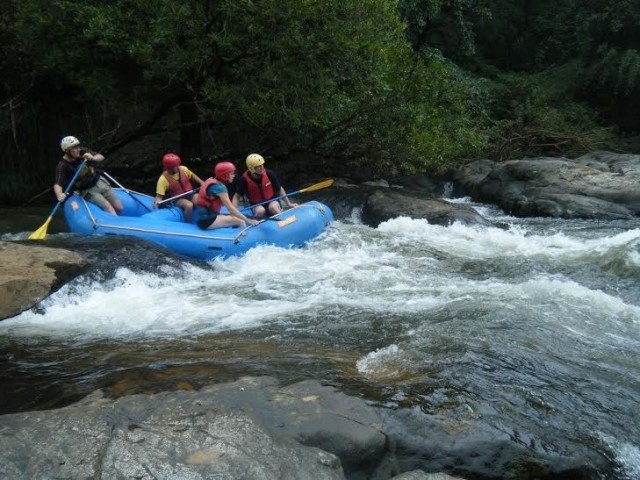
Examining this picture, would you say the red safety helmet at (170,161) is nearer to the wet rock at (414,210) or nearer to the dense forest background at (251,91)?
the dense forest background at (251,91)

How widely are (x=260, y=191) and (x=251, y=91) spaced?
200 cm

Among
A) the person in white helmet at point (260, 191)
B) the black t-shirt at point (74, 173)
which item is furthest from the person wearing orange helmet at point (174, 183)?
the black t-shirt at point (74, 173)

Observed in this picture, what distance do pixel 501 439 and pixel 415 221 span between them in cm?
614

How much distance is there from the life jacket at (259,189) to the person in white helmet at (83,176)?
5.50 ft

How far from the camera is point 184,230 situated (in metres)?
6.57

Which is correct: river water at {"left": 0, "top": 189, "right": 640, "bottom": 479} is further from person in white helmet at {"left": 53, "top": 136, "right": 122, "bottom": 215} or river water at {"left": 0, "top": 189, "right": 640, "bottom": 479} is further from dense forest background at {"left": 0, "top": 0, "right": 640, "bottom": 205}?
dense forest background at {"left": 0, "top": 0, "right": 640, "bottom": 205}

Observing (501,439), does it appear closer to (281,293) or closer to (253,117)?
(281,293)

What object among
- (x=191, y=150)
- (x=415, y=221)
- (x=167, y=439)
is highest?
(x=191, y=150)

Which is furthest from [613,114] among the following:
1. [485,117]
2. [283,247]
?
[283,247]

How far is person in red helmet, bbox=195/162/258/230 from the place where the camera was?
22.6ft

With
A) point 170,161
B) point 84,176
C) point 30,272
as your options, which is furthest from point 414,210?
point 30,272

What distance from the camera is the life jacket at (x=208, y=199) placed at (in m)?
6.95

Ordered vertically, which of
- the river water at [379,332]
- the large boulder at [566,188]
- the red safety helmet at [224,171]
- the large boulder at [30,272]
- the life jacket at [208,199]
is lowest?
the large boulder at [566,188]

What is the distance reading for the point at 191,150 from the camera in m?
11.4
